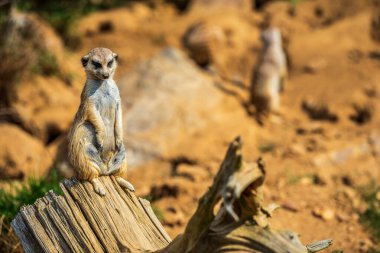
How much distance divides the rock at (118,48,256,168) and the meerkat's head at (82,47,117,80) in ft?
10.0

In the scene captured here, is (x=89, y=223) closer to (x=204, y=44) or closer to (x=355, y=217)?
(x=355, y=217)

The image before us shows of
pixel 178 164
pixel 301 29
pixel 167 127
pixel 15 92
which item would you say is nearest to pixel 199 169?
pixel 178 164

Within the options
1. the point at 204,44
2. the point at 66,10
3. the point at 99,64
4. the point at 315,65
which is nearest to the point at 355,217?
the point at 99,64

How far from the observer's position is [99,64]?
3230mm

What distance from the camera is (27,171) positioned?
6523mm

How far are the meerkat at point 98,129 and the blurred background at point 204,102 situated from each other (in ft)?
4.12

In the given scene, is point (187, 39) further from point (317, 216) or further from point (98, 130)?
point (98, 130)

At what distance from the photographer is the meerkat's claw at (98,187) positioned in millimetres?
3197

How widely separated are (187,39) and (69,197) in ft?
19.9

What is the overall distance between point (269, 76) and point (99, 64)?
4685mm

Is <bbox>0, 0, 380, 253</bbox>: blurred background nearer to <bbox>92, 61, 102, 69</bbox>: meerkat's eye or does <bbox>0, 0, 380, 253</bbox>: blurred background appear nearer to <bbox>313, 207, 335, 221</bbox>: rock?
<bbox>313, 207, 335, 221</bbox>: rock

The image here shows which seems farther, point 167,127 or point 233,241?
point 167,127

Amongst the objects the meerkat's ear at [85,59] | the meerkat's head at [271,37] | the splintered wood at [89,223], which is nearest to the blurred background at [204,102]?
the meerkat's head at [271,37]

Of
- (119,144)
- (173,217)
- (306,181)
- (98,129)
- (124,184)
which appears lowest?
(306,181)
